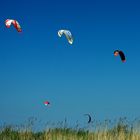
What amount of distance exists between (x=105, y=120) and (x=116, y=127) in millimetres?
1565

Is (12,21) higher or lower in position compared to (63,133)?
higher

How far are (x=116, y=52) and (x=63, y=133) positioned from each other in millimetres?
5366

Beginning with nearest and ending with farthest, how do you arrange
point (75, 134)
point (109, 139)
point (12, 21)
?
Answer: point (109, 139)
point (75, 134)
point (12, 21)

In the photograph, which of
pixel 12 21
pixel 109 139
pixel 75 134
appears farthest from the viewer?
pixel 12 21

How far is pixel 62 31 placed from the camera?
95.6ft

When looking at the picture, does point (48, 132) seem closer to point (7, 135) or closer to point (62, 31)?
point (7, 135)

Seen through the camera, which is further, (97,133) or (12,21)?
(12,21)

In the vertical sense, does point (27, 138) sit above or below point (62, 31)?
below

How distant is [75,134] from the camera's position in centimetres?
2598

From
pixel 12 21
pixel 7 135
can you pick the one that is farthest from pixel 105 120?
pixel 12 21

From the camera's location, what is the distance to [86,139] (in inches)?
1000

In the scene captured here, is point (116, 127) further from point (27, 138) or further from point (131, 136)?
point (27, 138)

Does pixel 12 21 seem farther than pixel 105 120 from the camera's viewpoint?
Yes

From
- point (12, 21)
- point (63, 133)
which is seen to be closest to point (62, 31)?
point (12, 21)
